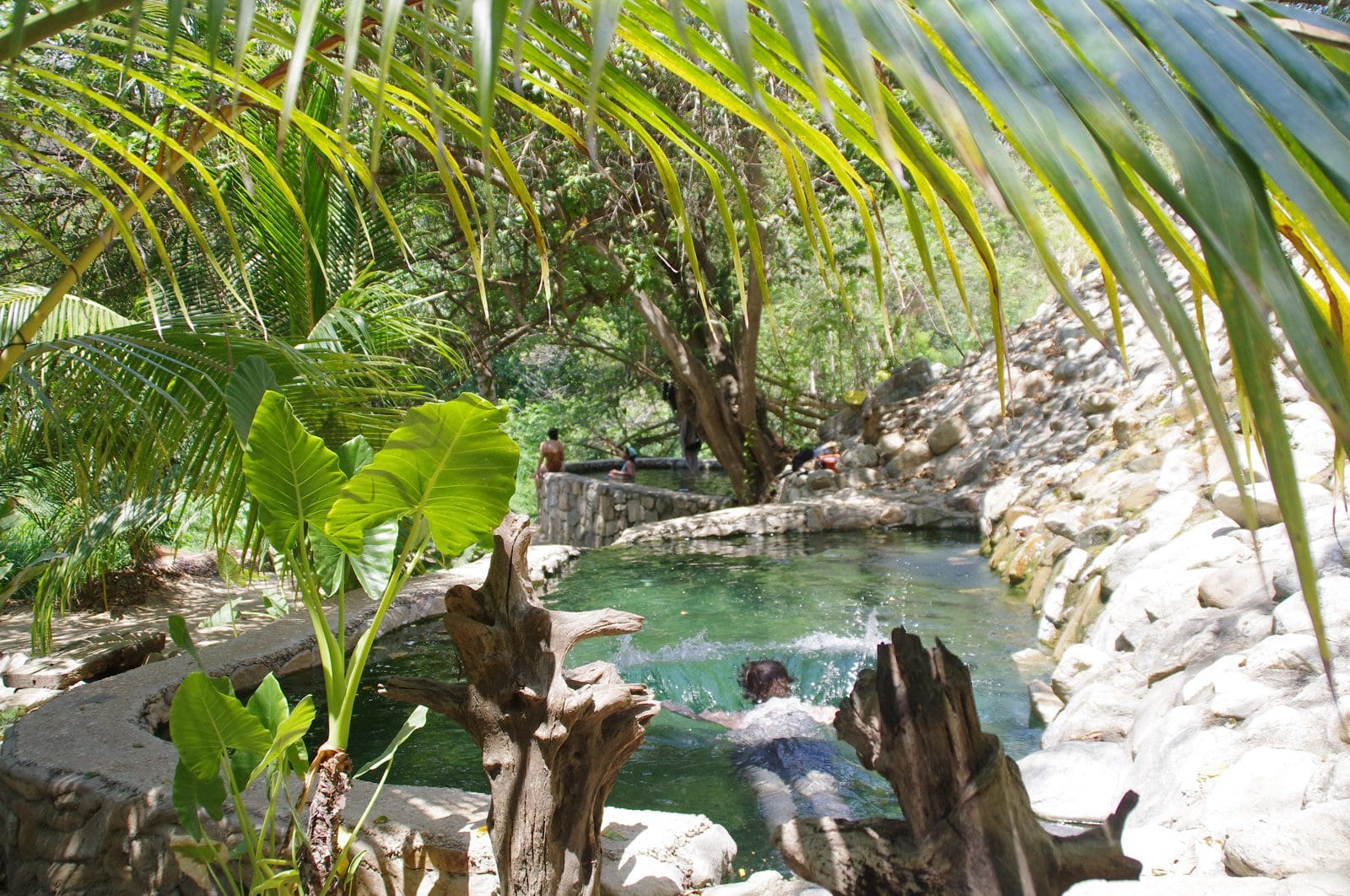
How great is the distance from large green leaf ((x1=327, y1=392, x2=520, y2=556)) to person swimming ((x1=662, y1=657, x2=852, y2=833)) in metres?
2.50

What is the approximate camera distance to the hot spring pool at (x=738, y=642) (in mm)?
5305

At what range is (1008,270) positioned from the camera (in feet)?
86.1

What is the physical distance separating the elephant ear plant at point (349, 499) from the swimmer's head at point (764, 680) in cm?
410

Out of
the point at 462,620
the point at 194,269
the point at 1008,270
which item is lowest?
the point at 462,620

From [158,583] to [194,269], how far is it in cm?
312

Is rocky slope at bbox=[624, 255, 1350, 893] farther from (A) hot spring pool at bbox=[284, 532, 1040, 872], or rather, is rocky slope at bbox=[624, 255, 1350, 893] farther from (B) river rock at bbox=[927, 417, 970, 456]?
(B) river rock at bbox=[927, 417, 970, 456]

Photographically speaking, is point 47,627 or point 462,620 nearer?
point 462,620

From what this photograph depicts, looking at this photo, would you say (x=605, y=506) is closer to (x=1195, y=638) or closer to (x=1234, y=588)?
(x=1234, y=588)

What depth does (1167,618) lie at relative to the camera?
17.4 feet

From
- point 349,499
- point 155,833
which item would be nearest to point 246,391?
point 349,499

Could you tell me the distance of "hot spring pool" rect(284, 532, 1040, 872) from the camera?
530 cm

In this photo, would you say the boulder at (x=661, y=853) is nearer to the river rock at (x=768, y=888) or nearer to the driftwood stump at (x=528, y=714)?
the river rock at (x=768, y=888)

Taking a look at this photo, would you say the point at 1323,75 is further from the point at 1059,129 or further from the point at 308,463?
the point at 308,463

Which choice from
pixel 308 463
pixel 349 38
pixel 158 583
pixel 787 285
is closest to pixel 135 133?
pixel 158 583
